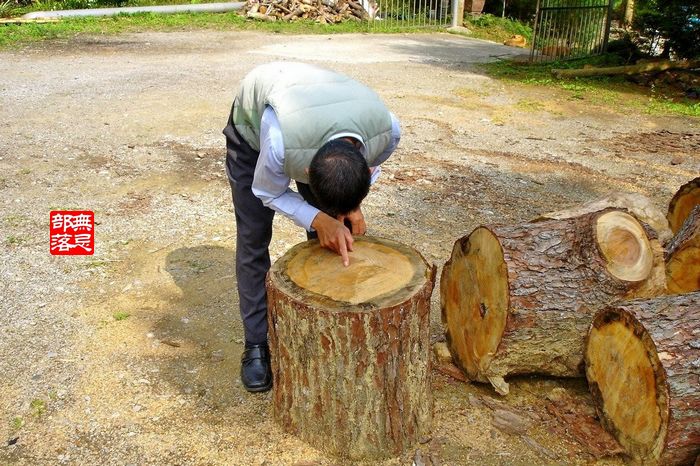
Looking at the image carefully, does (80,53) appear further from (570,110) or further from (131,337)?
(131,337)

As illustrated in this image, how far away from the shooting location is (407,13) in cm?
1616

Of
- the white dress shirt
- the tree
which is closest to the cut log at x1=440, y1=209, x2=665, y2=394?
the white dress shirt

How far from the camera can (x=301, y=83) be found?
2402 millimetres

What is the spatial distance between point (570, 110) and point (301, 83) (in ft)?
21.1

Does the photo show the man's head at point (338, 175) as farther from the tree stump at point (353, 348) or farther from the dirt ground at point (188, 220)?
the dirt ground at point (188, 220)

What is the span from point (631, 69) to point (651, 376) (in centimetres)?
847

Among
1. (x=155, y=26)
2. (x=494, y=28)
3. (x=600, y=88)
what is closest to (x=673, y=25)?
(x=600, y=88)

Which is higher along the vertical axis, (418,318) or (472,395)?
(418,318)

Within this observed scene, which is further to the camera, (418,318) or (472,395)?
(472,395)

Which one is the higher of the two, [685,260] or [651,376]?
[685,260]

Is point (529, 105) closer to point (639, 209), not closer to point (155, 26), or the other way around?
point (639, 209)

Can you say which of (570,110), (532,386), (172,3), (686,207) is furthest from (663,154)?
(172,3)

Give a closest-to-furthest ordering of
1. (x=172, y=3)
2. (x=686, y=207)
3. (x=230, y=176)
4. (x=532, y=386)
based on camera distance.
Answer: (x=230, y=176) → (x=532, y=386) → (x=686, y=207) → (x=172, y=3)

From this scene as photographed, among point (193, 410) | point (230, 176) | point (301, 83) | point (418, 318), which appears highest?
point (301, 83)
